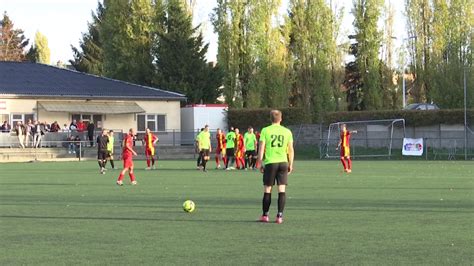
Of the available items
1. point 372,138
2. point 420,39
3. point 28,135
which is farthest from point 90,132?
point 420,39

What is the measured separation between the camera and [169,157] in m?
50.8

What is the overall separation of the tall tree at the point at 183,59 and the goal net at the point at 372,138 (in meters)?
12.6

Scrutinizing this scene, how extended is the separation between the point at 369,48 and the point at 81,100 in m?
23.0

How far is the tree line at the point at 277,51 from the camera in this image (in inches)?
2464

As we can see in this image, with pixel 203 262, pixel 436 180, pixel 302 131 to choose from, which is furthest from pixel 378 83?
pixel 203 262

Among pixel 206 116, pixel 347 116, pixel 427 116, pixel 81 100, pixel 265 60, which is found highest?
pixel 265 60

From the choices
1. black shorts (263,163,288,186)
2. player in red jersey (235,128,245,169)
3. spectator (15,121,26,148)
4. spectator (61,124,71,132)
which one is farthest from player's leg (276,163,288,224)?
spectator (61,124,71,132)

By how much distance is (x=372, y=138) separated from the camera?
51.5 m

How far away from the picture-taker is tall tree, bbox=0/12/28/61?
93.4m

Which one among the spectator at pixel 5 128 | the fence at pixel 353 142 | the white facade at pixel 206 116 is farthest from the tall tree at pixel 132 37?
the spectator at pixel 5 128

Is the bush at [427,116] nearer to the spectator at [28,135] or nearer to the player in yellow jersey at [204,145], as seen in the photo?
the player in yellow jersey at [204,145]

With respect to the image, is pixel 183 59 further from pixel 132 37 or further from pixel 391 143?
pixel 391 143

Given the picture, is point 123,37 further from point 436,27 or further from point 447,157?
point 447,157

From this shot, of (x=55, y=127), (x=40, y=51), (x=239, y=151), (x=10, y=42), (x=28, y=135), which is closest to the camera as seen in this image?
(x=239, y=151)
